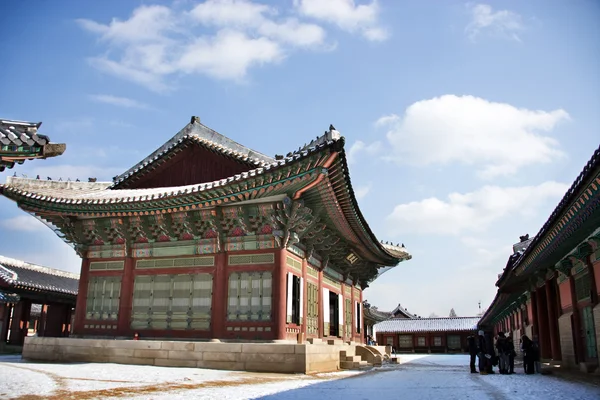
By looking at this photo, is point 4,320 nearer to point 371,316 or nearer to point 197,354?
point 197,354

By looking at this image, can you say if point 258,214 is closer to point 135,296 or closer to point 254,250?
Result: point 254,250

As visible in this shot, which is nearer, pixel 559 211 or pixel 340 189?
pixel 559 211

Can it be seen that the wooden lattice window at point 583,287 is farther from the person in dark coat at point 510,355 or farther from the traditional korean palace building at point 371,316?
the traditional korean palace building at point 371,316

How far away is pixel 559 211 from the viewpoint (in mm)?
12758

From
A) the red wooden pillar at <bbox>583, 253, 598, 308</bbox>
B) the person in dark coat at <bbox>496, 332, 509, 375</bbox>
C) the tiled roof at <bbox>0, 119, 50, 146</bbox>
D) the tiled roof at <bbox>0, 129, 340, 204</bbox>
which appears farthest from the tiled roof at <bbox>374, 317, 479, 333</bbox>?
the tiled roof at <bbox>0, 119, 50, 146</bbox>

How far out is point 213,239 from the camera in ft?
63.7

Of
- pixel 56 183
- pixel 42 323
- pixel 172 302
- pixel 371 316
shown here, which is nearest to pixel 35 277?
pixel 42 323

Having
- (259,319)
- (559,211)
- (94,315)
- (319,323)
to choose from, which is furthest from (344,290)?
(559,211)

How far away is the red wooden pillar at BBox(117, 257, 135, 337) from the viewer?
20125 millimetres

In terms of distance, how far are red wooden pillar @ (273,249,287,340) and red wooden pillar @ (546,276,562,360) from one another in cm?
1208

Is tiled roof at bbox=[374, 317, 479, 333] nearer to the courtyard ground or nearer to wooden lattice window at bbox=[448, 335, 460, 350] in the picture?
wooden lattice window at bbox=[448, 335, 460, 350]

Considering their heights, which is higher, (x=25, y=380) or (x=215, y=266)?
(x=215, y=266)

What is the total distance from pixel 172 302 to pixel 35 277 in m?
19.5

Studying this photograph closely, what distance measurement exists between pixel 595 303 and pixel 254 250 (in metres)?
11.5
